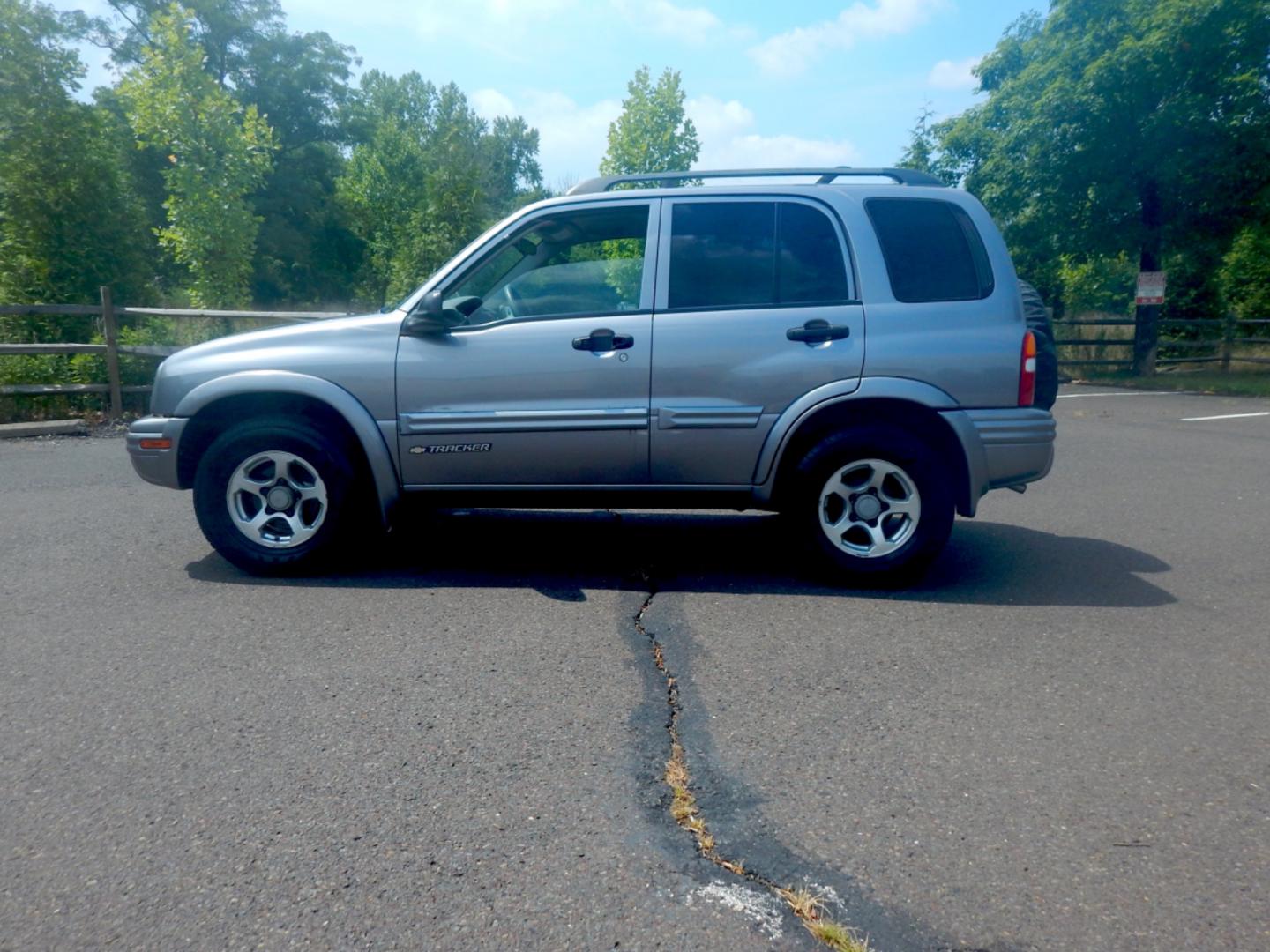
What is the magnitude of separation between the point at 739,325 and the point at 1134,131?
20.3 metres

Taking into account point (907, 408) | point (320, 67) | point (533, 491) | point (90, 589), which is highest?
point (320, 67)

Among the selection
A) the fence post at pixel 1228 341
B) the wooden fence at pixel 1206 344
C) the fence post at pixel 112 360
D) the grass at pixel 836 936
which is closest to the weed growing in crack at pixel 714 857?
the grass at pixel 836 936

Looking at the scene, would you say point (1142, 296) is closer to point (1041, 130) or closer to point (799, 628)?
point (1041, 130)

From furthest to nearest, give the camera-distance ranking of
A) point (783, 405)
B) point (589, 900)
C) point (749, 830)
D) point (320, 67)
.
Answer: point (320, 67) → point (783, 405) → point (749, 830) → point (589, 900)

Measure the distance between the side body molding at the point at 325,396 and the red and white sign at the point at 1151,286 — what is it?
2137cm

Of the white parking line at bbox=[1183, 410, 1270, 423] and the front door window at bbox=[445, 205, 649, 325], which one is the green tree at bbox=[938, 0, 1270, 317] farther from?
the front door window at bbox=[445, 205, 649, 325]

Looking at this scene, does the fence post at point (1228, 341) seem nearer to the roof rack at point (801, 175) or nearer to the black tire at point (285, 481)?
the roof rack at point (801, 175)

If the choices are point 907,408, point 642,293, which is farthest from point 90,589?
point 907,408

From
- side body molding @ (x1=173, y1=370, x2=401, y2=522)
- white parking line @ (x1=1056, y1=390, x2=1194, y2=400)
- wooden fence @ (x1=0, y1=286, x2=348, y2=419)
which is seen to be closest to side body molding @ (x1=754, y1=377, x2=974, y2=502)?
side body molding @ (x1=173, y1=370, x2=401, y2=522)

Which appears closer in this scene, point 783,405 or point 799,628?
point 799,628

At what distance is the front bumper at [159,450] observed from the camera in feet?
18.0

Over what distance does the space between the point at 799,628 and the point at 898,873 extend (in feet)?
6.71

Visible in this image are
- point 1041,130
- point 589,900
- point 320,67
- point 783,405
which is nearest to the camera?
point 589,900

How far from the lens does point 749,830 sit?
2.87m
